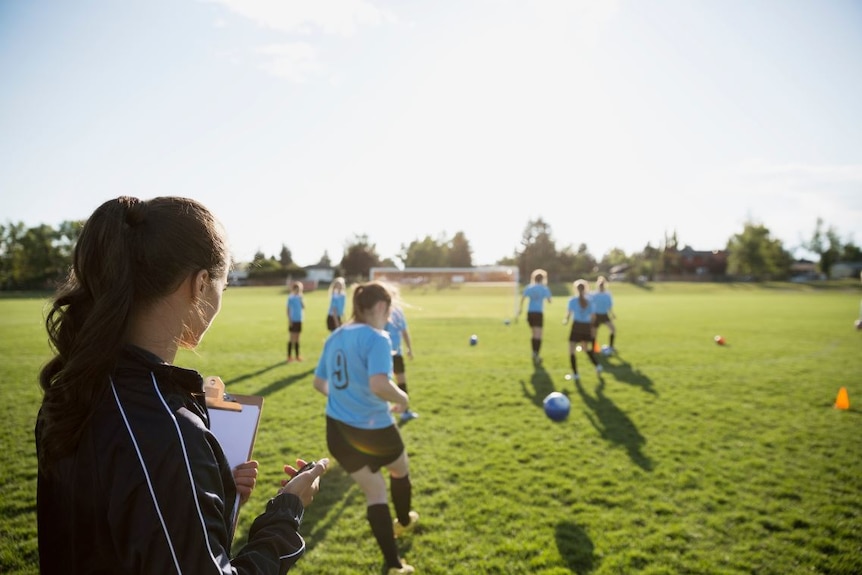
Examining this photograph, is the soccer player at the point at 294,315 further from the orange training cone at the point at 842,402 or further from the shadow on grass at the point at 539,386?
the orange training cone at the point at 842,402

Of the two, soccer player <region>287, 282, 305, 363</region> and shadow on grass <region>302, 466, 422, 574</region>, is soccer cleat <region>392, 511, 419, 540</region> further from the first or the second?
soccer player <region>287, 282, 305, 363</region>

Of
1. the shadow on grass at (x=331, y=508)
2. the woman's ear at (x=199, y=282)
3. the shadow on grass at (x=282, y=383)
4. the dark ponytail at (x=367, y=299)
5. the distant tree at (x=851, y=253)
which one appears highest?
the distant tree at (x=851, y=253)

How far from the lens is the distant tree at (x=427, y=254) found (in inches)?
3573

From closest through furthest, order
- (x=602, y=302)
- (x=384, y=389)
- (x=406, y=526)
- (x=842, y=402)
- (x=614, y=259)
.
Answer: (x=384, y=389)
(x=406, y=526)
(x=842, y=402)
(x=602, y=302)
(x=614, y=259)

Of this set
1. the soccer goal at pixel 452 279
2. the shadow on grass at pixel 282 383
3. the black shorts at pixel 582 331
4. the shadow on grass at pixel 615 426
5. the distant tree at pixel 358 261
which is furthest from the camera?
the distant tree at pixel 358 261

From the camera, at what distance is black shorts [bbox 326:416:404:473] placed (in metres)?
3.71

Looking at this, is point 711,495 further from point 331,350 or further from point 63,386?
point 63,386

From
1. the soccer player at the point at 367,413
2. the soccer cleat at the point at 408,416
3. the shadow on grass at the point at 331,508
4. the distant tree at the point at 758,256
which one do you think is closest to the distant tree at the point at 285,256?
the distant tree at the point at 758,256

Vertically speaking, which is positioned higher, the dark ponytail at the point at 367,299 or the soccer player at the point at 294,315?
the dark ponytail at the point at 367,299

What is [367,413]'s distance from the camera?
374 centimetres

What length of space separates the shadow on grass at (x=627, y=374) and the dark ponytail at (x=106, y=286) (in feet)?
31.9

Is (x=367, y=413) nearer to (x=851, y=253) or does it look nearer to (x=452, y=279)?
(x=452, y=279)

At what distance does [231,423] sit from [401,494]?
2549 millimetres

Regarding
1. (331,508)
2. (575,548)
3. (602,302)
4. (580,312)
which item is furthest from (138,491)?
(602,302)
